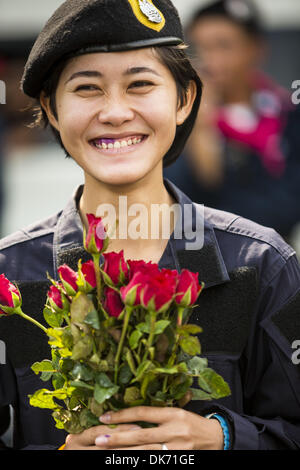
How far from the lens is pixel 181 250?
232 centimetres

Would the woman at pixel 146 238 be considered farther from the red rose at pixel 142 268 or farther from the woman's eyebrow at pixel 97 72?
the red rose at pixel 142 268

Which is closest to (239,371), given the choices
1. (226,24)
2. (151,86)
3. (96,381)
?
(96,381)

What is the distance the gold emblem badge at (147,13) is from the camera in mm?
2102

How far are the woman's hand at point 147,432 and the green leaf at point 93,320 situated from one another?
0.68 ft

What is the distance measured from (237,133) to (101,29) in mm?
2396

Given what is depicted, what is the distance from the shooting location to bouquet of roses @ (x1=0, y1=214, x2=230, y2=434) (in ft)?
5.61

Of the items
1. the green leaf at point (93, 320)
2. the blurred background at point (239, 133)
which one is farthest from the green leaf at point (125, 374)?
the blurred background at point (239, 133)

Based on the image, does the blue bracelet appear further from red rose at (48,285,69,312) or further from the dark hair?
the dark hair

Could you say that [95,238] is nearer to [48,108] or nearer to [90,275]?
[90,275]

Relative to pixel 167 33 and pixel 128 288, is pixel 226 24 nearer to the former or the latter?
pixel 167 33

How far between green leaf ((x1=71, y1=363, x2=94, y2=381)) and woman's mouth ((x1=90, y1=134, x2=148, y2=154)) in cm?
63

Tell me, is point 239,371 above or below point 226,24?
below

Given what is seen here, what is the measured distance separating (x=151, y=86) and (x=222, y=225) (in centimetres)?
Answer: 47

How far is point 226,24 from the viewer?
14.8 ft
